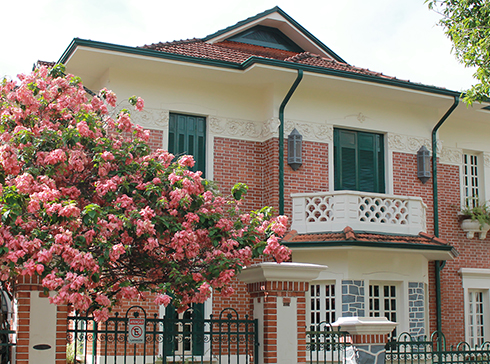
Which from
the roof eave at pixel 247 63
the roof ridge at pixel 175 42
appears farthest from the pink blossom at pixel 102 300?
the roof ridge at pixel 175 42

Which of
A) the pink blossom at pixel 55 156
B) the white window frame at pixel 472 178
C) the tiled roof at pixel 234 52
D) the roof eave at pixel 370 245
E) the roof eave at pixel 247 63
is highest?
the tiled roof at pixel 234 52

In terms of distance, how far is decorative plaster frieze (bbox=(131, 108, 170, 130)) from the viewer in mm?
14273

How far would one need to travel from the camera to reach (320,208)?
48.1 ft

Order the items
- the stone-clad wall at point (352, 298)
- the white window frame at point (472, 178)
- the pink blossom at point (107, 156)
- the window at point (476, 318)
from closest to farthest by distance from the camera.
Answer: the pink blossom at point (107, 156) < the stone-clad wall at point (352, 298) < the window at point (476, 318) < the white window frame at point (472, 178)

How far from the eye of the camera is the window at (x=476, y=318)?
55.4 ft

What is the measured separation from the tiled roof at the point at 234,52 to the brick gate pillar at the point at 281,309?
340 inches

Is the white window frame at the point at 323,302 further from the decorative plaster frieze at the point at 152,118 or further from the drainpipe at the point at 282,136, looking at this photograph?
the decorative plaster frieze at the point at 152,118

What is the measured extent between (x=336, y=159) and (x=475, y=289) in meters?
5.52

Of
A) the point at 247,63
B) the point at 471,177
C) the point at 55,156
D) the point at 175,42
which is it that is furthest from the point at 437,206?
the point at 55,156

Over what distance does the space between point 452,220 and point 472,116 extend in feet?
9.74

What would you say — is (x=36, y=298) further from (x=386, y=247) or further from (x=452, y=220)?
(x=452, y=220)

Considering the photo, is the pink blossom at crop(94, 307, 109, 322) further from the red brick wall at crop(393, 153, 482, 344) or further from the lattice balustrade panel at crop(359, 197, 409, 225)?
the red brick wall at crop(393, 153, 482, 344)

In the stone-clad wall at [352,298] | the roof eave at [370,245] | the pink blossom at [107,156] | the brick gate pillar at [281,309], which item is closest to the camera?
the pink blossom at [107,156]

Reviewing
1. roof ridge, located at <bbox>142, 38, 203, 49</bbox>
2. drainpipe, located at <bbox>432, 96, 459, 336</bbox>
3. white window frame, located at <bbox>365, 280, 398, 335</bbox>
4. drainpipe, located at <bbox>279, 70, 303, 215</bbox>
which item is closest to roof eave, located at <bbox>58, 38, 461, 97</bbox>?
drainpipe, located at <bbox>279, 70, 303, 215</bbox>
